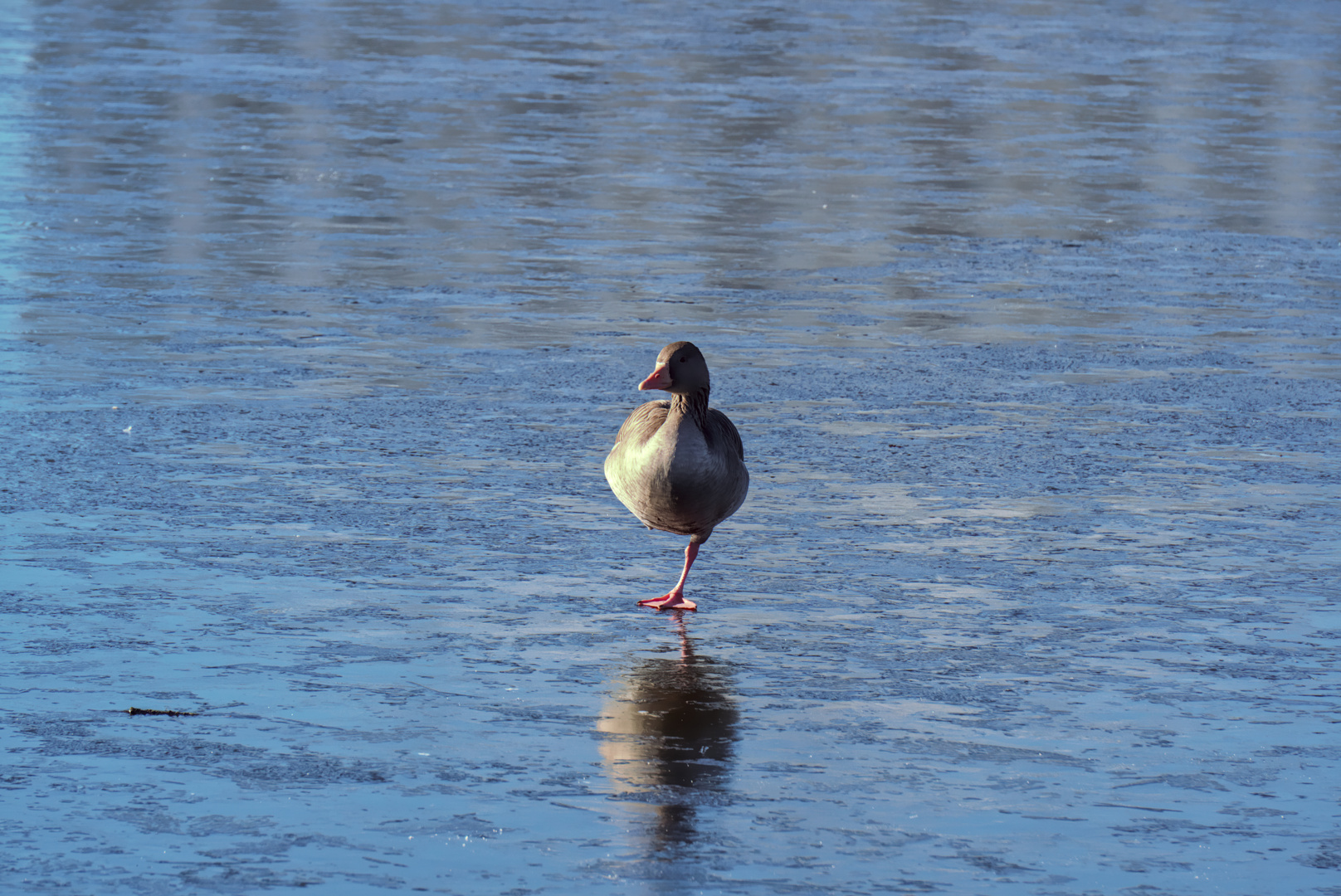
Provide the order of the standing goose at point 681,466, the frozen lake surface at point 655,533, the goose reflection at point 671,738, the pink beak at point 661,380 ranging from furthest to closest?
the pink beak at point 661,380, the standing goose at point 681,466, the goose reflection at point 671,738, the frozen lake surface at point 655,533

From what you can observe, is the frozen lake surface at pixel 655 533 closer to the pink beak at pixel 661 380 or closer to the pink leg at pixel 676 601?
the pink leg at pixel 676 601

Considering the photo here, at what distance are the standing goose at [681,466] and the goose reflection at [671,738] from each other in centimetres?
60

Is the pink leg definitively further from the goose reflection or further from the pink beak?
the pink beak

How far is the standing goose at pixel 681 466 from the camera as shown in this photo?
7.33 m

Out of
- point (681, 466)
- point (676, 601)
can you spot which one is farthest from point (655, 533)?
point (681, 466)

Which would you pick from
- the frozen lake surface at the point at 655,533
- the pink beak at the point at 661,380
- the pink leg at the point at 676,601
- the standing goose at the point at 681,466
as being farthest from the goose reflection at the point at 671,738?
the pink beak at the point at 661,380

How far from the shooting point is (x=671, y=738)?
6039 mm

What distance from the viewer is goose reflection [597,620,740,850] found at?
217 inches

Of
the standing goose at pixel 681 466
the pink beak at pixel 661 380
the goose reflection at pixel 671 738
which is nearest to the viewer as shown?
the goose reflection at pixel 671 738

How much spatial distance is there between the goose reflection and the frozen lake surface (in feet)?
0.07

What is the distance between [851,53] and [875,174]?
13851 mm

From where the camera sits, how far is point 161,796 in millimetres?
5422

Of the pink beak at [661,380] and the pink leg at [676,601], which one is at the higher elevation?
the pink beak at [661,380]

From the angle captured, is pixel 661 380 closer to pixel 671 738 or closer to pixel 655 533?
pixel 655 533
